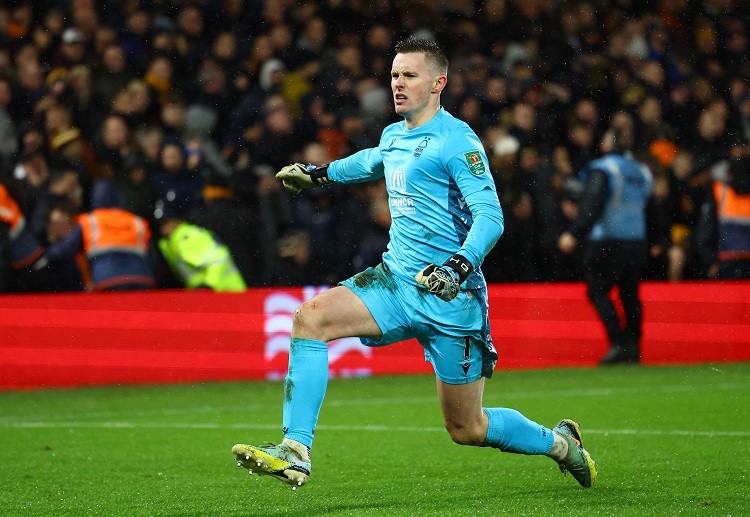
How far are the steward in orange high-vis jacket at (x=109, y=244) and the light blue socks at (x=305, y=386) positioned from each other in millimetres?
6576

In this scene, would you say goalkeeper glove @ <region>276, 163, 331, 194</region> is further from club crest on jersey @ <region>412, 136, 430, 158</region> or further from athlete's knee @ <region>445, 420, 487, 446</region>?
athlete's knee @ <region>445, 420, 487, 446</region>

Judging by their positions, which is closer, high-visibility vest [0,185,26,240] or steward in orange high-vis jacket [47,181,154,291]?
steward in orange high-vis jacket [47,181,154,291]

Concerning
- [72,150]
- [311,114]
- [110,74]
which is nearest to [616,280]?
[311,114]

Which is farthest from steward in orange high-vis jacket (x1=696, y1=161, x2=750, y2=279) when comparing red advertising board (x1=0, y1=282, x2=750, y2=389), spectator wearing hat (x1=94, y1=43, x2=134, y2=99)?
spectator wearing hat (x1=94, y1=43, x2=134, y2=99)

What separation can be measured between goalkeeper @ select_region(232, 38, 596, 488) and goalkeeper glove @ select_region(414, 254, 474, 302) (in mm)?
96

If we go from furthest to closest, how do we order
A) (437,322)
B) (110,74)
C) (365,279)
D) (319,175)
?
(110,74), (319,175), (365,279), (437,322)

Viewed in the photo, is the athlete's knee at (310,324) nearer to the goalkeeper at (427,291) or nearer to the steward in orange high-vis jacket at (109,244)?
the goalkeeper at (427,291)

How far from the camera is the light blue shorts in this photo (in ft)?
19.4

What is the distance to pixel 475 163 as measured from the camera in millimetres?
5852

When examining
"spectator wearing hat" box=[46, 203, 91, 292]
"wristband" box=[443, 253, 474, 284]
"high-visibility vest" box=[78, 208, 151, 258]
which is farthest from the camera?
"spectator wearing hat" box=[46, 203, 91, 292]

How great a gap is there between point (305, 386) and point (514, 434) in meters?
1.03

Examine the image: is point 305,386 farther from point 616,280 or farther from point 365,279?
point 616,280

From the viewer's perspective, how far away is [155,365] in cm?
1208

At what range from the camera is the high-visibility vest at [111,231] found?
39.5 feet
